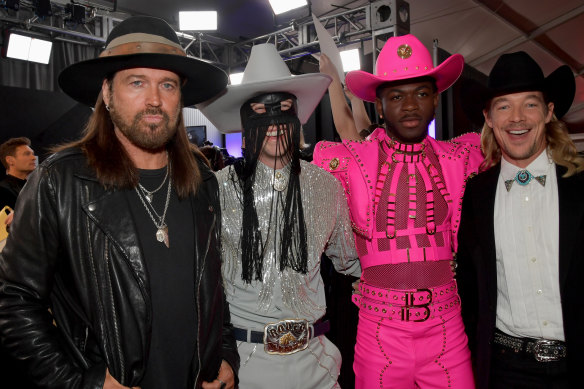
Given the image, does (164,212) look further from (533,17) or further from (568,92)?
(533,17)

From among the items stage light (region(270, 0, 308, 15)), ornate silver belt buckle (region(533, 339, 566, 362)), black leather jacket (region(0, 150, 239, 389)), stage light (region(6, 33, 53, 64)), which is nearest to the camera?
black leather jacket (region(0, 150, 239, 389))

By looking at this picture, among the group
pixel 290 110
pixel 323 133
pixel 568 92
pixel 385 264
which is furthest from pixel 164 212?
pixel 323 133

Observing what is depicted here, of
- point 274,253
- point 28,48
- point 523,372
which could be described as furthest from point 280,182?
point 28,48

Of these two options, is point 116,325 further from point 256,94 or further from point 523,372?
point 523,372

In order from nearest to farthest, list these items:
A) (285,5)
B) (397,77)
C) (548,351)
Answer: (548,351), (397,77), (285,5)

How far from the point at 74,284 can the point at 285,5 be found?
7.37m

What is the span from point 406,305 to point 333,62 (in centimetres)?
160

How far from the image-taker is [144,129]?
1.74m

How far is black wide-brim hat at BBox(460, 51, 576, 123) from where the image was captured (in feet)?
7.75

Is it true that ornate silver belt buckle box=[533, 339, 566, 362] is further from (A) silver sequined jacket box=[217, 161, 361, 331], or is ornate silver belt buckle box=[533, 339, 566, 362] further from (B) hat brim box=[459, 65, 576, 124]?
(B) hat brim box=[459, 65, 576, 124]

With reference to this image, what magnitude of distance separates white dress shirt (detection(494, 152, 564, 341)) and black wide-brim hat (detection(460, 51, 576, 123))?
37 centimetres

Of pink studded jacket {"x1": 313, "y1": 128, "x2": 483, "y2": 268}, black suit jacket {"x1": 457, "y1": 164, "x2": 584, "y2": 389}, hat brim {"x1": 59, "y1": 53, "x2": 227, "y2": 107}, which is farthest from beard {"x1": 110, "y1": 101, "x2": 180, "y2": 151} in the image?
black suit jacket {"x1": 457, "y1": 164, "x2": 584, "y2": 389}

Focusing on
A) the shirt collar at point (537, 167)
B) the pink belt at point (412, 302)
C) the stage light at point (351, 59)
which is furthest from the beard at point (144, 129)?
the stage light at point (351, 59)

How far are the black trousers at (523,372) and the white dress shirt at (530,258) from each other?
112 millimetres
